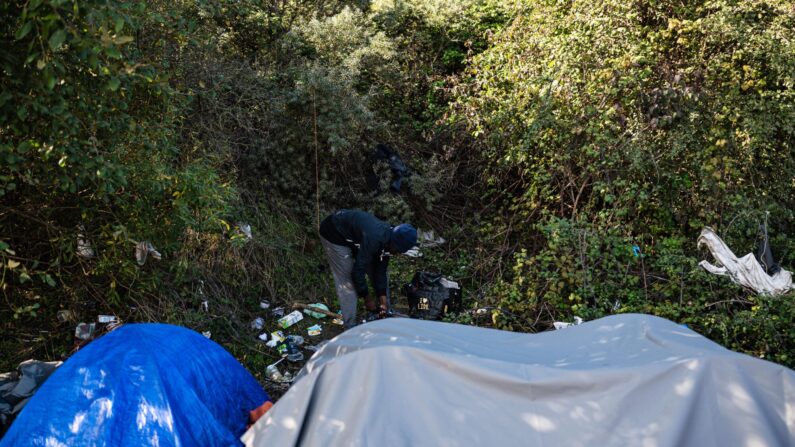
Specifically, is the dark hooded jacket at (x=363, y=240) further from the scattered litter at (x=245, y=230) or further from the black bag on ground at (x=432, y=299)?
the scattered litter at (x=245, y=230)

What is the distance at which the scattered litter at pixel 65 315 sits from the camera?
576cm

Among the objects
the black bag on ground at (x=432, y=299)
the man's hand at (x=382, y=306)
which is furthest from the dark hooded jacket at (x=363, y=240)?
the black bag on ground at (x=432, y=299)

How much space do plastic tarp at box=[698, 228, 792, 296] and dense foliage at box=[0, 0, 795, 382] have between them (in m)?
0.17

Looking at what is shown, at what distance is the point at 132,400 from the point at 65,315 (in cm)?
286

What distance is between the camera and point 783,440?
113 inches

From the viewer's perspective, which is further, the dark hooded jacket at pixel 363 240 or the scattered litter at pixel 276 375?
the dark hooded jacket at pixel 363 240

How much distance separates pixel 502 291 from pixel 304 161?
3.53 meters

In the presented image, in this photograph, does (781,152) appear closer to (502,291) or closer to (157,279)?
(502,291)

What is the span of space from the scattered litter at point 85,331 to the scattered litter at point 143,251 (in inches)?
28.6

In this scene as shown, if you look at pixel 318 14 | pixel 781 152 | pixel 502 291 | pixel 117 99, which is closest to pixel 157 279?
pixel 117 99

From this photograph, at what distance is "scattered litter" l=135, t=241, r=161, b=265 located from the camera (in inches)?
227

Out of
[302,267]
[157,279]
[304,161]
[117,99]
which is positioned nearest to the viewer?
[117,99]

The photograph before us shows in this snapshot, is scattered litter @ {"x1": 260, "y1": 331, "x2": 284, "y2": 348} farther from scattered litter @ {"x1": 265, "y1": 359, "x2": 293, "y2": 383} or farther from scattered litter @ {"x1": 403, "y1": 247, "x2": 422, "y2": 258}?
scattered litter @ {"x1": 403, "y1": 247, "x2": 422, "y2": 258}

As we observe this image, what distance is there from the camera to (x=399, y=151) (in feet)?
31.9
